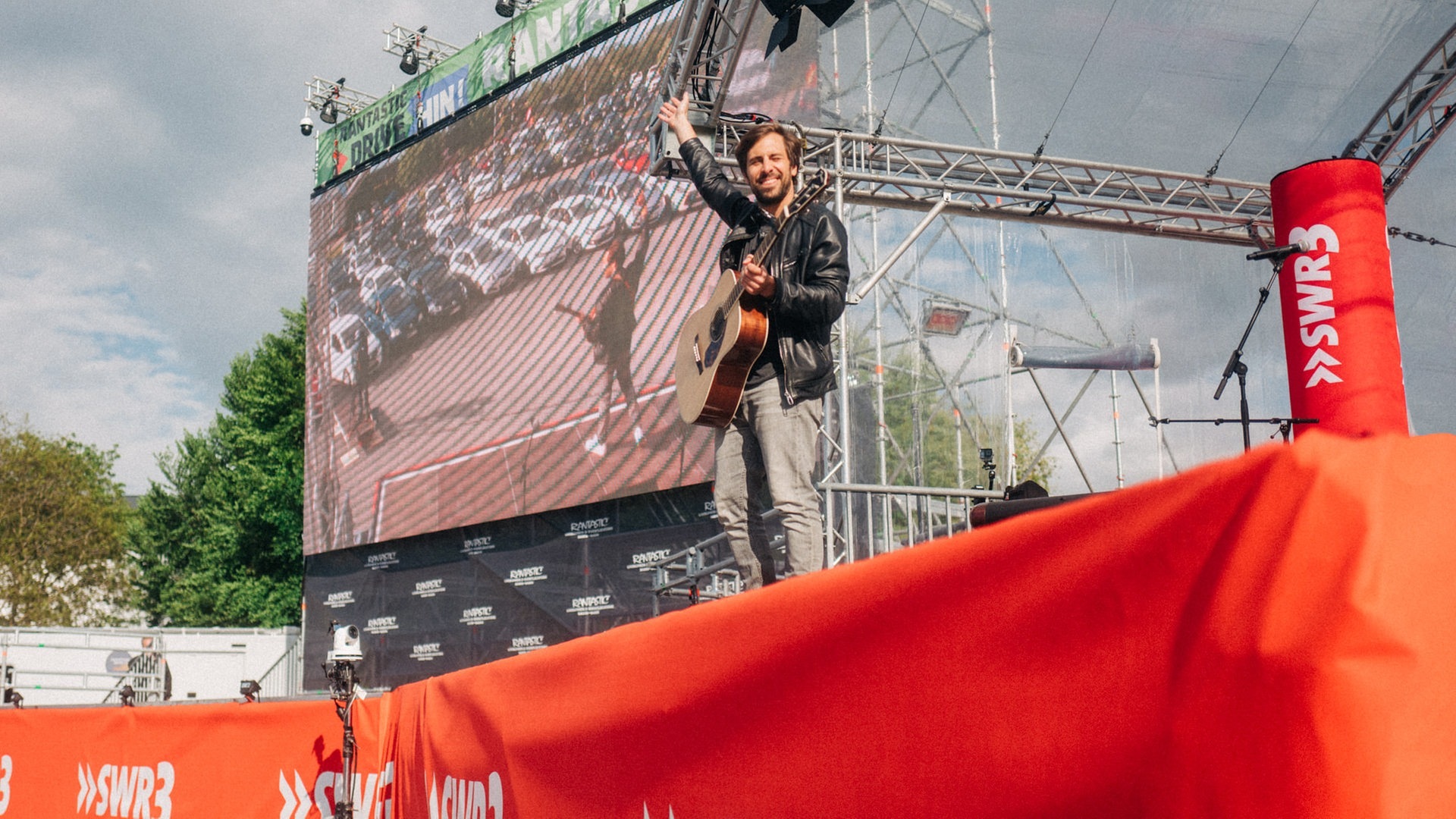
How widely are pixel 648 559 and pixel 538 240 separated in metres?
4.16

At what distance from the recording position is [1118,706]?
791mm

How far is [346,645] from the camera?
12.6 ft

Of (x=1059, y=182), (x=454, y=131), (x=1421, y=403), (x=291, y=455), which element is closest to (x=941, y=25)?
(x=1059, y=182)

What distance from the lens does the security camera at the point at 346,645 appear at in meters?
3.66

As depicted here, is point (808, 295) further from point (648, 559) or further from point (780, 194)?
point (648, 559)

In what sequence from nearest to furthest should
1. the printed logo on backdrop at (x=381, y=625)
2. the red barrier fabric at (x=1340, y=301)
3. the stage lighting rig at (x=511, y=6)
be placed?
the red barrier fabric at (x=1340, y=301)
the stage lighting rig at (x=511, y=6)
the printed logo on backdrop at (x=381, y=625)

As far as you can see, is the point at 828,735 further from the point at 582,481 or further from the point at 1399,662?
the point at 582,481

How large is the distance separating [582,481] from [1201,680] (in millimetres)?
11406

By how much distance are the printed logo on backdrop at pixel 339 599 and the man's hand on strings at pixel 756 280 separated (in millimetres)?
14291

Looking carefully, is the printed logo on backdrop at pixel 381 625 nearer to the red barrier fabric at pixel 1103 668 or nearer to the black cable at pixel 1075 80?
the black cable at pixel 1075 80

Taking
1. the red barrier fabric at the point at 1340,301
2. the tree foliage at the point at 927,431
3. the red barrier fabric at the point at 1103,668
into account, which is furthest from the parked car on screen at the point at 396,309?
the red barrier fabric at the point at 1103,668

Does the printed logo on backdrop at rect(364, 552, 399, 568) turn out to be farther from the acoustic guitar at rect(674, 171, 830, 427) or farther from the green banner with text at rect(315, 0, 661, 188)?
the acoustic guitar at rect(674, 171, 830, 427)

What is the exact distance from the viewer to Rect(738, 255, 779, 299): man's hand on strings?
8.96ft

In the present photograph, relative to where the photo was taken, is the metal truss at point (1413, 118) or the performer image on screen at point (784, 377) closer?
the performer image on screen at point (784, 377)
